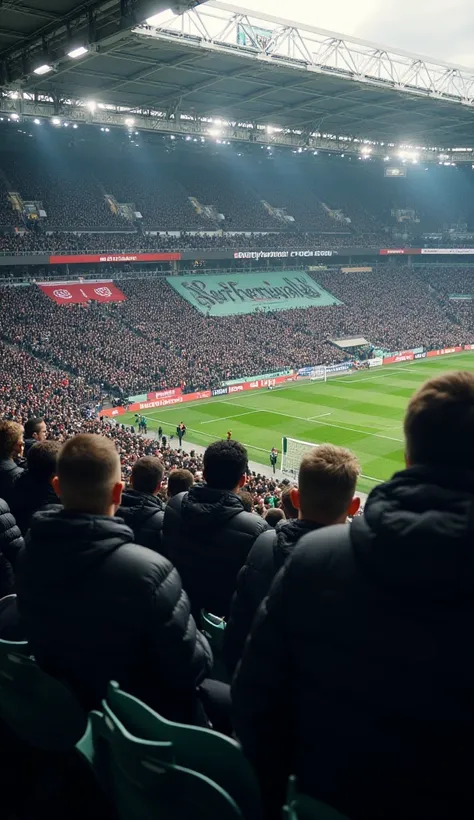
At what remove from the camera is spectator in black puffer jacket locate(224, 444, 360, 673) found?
2.95 meters

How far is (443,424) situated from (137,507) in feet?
13.1

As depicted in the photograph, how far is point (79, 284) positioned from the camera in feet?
176

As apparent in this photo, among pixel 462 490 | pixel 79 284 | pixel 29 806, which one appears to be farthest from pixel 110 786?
pixel 79 284

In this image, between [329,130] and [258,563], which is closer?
[258,563]

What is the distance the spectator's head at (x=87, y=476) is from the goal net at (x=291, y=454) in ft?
80.9

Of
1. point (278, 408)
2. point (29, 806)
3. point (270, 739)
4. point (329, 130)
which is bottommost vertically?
point (278, 408)

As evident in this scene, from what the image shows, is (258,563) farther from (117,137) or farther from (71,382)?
(117,137)

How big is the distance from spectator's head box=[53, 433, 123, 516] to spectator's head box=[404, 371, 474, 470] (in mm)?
1570

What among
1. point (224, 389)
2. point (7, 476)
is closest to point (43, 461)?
point (7, 476)

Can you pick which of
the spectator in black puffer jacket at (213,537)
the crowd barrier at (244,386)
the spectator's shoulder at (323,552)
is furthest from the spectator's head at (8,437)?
the crowd barrier at (244,386)

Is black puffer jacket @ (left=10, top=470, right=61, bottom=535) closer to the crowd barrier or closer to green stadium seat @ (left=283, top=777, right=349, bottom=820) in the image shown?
green stadium seat @ (left=283, top=777, right=349, bottom=820)

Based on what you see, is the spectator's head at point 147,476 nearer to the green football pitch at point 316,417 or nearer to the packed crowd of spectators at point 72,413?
the packed crowd of spectators at point 72,413

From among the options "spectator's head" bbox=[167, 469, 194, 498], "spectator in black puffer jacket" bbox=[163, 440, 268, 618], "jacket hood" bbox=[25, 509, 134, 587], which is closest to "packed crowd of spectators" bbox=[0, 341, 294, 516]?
"spectator's head" bbox=[167, 469, 194, 498]

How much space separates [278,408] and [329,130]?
32.1 m
